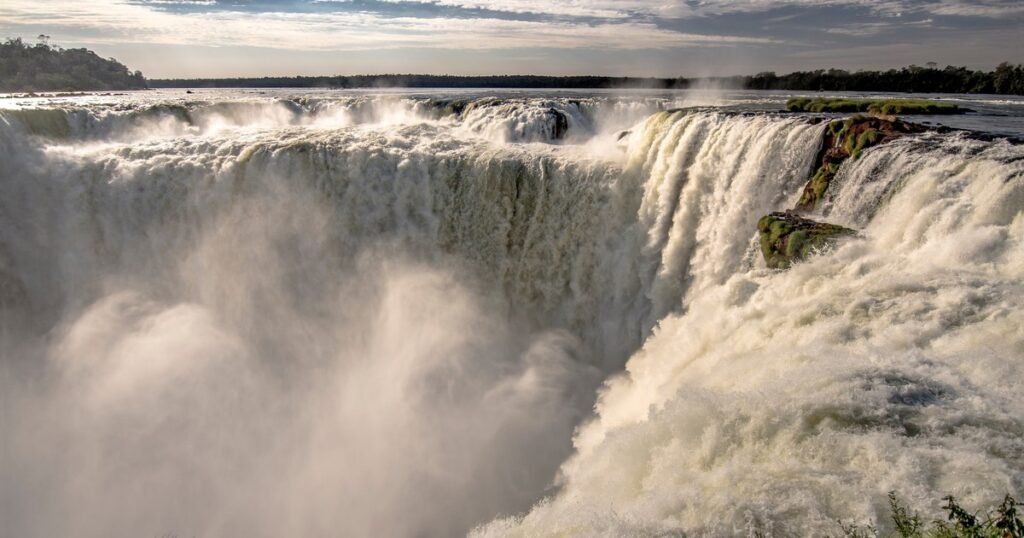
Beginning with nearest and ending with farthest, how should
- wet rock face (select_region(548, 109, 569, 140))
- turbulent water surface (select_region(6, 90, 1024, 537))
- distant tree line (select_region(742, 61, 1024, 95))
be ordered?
turbulent water surface (select_region(6, 90, 1024, 537)) < wet rock face (select_region(548, 109, 569, 140)) < distant tree line (select_region(742, 61, 1024, 95))

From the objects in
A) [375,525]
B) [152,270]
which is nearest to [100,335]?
[152,270]

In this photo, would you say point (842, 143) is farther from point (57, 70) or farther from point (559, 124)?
point (57, 70)

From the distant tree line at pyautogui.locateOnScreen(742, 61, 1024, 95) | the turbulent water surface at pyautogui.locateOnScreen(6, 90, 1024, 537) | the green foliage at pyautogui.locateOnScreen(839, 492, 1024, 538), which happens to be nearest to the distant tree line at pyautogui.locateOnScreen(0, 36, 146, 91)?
the turbulent water surface at pyautogui.locateOnScreen(6, 90, 1024, 537)

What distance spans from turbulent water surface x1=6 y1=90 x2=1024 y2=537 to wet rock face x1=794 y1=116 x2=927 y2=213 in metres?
0.30

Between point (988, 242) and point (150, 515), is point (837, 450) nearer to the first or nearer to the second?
point (988, 242)

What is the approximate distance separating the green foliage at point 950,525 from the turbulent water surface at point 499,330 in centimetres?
12

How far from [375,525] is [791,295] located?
6.77 m

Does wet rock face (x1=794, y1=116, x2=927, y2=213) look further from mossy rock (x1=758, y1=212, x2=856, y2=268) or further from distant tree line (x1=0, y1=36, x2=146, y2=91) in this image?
distant tree line (x1=0, y1=36, x2=146, y2=91)

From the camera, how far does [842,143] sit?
33.2 ft

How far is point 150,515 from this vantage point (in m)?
10.3

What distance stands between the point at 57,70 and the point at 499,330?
7500 cm

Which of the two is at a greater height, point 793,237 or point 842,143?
point 842,143

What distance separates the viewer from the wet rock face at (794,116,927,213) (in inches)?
387

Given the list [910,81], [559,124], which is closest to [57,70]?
[559,124]
